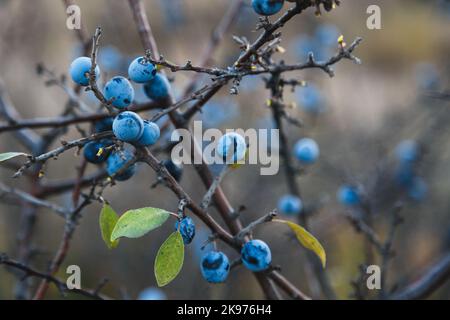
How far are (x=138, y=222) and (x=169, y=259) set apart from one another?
0.09 metres

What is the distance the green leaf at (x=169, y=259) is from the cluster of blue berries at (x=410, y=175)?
179 cm

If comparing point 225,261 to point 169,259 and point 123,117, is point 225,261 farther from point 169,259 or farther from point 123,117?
point 123,117

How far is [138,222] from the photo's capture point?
0.95m

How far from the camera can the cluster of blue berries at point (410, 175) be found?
2554mm

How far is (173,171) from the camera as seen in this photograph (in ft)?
4.13

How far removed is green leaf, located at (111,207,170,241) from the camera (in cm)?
93

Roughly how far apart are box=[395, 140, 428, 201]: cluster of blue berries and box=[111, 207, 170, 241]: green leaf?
5.96 ft

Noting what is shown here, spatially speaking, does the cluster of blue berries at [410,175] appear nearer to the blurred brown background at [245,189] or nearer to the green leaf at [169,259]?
the blurred brown background at [245,189]

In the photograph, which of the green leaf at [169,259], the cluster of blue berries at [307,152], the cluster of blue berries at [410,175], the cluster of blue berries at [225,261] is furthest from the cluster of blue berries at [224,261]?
the cluster of blue berries at [410,175]

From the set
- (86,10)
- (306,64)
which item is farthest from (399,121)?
(86,10)

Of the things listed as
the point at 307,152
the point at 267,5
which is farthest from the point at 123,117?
the point at 307,152
